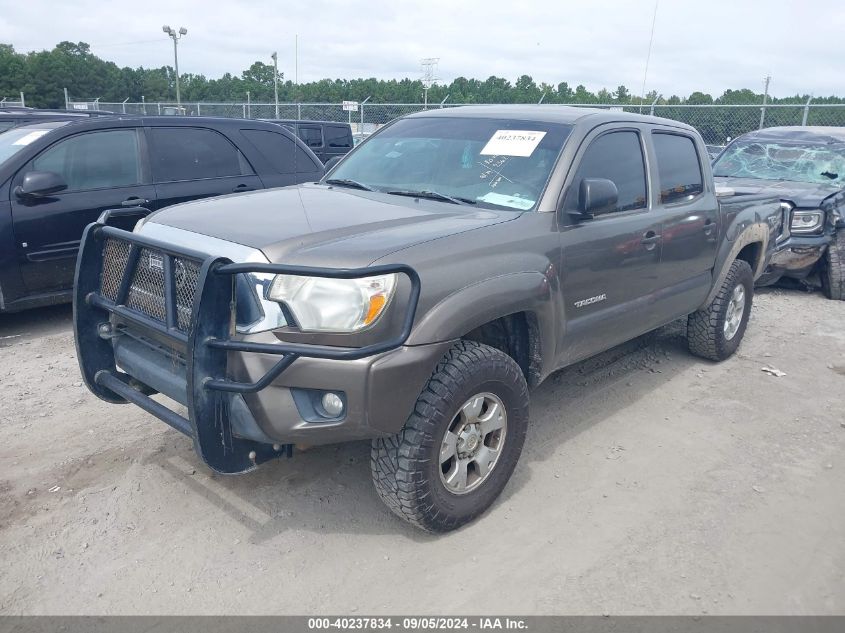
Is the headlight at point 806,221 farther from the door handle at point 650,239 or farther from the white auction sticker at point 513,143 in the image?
the white auction sticker at point 513,143

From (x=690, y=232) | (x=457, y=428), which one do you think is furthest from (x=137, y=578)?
(x=690, y=232)

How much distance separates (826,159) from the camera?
8.69 metres

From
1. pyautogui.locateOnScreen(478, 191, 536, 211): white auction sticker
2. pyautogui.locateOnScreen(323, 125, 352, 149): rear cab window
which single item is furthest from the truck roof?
pyautogui.locateOnScreen(323, 125, 352, 149): rear cab window

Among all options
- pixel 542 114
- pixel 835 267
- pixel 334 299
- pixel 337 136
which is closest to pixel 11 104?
pixel 337 136

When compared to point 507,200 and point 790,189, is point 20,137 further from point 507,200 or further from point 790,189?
point 790,189

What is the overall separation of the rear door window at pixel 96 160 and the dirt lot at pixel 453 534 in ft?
6.56

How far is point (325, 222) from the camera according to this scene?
322 cm

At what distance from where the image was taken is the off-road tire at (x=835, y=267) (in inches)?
314

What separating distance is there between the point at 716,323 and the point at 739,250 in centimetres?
61

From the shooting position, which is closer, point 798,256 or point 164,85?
point 798,256

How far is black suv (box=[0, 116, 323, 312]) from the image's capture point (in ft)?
18.6

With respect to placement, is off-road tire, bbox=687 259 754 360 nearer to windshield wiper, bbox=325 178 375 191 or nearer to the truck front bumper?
the truck front bumper

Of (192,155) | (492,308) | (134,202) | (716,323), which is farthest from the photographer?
(192,155)
